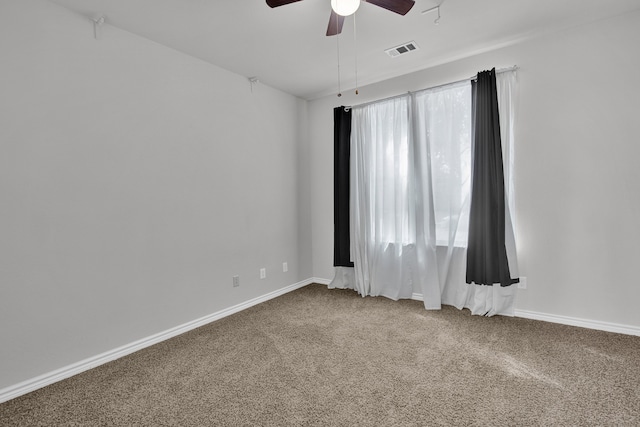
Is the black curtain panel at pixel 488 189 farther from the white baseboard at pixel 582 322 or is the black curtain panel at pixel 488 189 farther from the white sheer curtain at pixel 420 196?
the white baseboard at pixel 582 322

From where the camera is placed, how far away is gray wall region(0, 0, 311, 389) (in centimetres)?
214

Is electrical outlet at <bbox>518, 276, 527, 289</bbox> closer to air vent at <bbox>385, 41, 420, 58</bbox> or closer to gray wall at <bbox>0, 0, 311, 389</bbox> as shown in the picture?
air vent at <bbox>385, 41, 420, 58</bbox>

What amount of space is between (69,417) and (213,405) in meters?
0.78

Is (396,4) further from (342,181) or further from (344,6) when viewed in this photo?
(342,181)

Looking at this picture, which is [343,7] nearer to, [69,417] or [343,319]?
[343,319]

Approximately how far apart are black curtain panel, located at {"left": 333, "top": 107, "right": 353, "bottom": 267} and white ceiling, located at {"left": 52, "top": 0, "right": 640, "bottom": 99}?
28.4 inches

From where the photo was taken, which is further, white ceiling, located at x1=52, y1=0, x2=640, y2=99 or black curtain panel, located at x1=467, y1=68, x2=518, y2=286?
black curtain panel, located at x1=467, y1=68, x2=518, y2=286

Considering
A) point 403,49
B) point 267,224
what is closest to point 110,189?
point 267,224

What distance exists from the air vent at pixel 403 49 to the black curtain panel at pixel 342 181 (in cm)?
99

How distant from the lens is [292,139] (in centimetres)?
436

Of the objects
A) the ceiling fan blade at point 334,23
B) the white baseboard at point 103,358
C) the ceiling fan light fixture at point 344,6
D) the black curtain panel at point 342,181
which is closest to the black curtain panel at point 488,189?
the black curtain panel at point 342,181

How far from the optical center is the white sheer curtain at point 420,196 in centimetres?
328

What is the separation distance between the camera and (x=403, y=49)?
123 inches

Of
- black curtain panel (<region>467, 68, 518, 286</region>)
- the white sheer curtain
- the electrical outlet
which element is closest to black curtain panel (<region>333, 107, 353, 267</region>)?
the white sheer curtain
